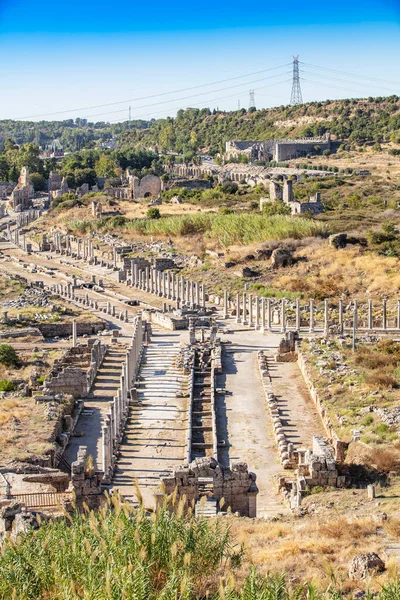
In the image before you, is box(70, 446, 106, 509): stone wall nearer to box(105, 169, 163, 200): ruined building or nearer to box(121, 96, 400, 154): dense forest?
box(105, 169, 163, 200): ruined building

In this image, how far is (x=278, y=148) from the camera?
5108 inches

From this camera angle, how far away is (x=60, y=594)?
37.1 feet

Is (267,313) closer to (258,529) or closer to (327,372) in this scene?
(327,372)

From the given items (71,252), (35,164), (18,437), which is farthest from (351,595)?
(35,164)

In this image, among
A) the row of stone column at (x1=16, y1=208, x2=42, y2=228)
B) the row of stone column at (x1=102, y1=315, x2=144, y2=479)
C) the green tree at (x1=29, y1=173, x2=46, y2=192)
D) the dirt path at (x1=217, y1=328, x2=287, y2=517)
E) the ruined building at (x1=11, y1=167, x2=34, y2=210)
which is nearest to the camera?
the dirt path at (x1=217, y1=328, x2=287, y2=517)

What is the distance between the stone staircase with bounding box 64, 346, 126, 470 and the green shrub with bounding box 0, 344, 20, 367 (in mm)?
3172

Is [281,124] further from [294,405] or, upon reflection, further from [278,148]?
[294,405]

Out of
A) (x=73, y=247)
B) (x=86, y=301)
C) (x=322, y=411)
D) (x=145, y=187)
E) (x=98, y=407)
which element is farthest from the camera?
(x=145, y=187)

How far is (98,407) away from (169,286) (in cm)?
2347

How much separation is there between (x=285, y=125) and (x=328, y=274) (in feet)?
351

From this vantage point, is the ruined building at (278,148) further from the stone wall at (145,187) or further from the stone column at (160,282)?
the stone column at (160,282)

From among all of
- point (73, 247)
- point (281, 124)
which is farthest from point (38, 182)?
point (281, 124)

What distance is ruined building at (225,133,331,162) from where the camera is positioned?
427ft

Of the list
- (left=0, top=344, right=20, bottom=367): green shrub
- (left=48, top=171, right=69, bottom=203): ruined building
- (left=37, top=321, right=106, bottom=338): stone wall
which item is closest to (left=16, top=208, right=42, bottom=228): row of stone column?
(left=48, top=171, right=69, bottom=203): ruined building
